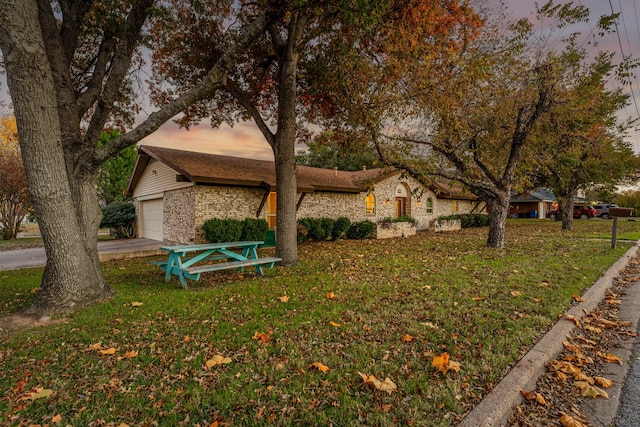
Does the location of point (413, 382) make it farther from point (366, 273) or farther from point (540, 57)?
point (540, 57)

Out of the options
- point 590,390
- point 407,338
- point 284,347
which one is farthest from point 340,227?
point 590,390

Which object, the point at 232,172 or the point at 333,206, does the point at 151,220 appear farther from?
the point at 333,206

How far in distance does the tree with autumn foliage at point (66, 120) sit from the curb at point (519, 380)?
18.3ft

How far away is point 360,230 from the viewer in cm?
1562

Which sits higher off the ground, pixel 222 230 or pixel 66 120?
pixel 66 120

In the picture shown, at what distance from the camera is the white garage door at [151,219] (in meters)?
15.2

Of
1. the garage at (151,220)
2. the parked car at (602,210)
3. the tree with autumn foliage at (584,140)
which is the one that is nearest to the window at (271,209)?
the garage at (151,220)

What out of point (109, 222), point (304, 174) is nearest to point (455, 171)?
point (304, 174)

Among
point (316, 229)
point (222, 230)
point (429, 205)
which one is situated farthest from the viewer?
point (429, 205)

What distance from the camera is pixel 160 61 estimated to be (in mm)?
10500

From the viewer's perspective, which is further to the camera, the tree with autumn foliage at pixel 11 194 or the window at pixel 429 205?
the window at pixel 429 205

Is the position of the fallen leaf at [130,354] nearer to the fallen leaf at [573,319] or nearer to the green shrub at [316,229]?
the fallen leaf at [573,319]

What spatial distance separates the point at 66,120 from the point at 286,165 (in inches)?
179

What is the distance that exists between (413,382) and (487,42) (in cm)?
1096
